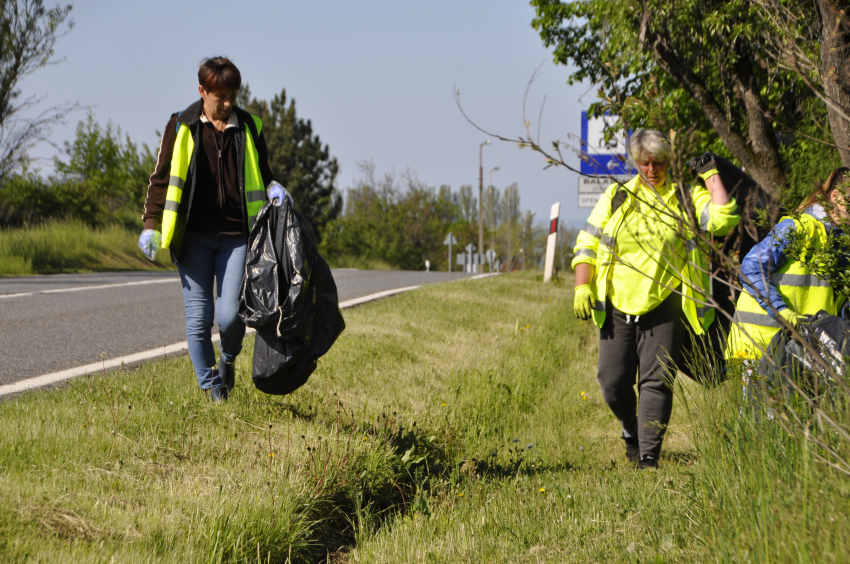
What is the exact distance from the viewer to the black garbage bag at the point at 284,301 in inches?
127

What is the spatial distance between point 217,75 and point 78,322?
4808 mm

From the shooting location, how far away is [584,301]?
3852 mm

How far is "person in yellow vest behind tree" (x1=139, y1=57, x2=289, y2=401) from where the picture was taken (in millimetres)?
3520

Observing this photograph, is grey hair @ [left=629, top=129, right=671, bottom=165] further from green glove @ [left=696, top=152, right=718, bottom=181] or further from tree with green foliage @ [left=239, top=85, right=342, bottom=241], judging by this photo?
tree with green foliage @ [left=239, top=85, right=342, bottom=241]

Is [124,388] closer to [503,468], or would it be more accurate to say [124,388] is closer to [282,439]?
[282,439]

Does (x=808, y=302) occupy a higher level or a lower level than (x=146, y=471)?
higher

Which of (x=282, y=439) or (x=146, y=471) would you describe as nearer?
(x=146, y=471)

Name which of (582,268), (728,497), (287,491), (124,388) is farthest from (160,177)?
(728,497)

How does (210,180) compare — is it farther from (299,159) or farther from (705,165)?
(299,159)

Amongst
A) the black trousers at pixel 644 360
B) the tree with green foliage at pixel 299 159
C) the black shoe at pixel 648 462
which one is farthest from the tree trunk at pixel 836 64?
the tree with green foliage at pixel 299 159

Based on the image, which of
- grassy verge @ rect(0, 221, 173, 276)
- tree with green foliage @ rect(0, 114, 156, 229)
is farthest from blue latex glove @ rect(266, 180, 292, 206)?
tree with green foliage @ rect(0, 114, 156, 229)

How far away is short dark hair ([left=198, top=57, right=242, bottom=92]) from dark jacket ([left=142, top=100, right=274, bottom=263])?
17cm

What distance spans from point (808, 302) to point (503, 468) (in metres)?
1.79

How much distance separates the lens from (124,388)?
3.99m
